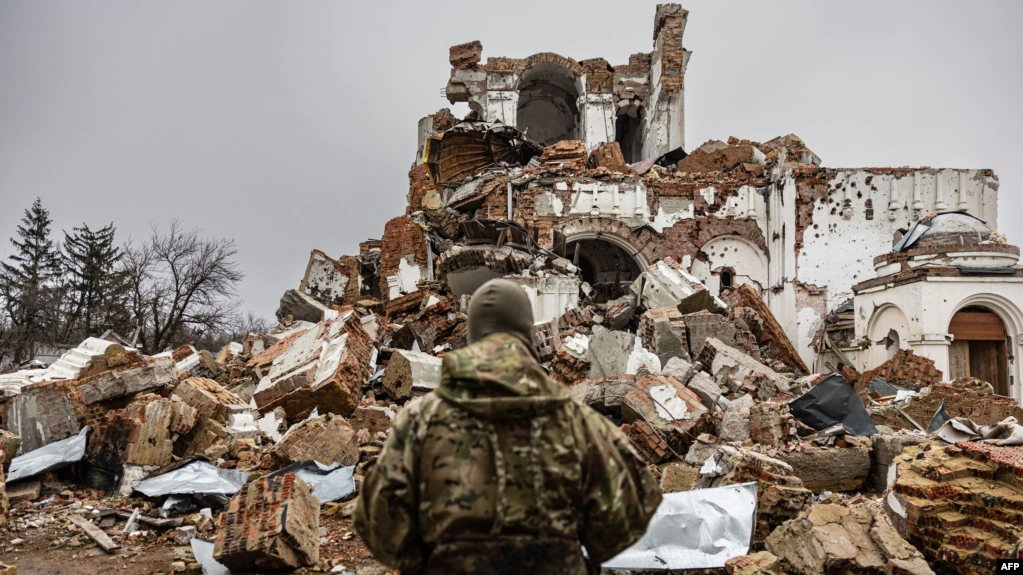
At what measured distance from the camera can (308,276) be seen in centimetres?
1975

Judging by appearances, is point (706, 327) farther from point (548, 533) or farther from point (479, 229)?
point (548, 533)

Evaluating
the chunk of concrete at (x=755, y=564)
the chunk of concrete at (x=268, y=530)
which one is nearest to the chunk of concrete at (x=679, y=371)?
the chunk of concrete at (x=755, y=564)

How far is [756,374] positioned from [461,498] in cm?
835

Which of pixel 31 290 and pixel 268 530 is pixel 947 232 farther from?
pixel 31 290

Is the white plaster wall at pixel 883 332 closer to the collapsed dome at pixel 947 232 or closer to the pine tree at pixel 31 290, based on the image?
the collapsed dome at pixel 947 232

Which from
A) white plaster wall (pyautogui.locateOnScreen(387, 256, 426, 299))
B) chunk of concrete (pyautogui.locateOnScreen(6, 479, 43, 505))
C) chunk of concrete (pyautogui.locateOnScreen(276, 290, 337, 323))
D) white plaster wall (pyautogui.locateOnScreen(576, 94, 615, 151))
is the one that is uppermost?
white plaster wall (pyautogui.locateOnScreen(576, 94, 615, 151))

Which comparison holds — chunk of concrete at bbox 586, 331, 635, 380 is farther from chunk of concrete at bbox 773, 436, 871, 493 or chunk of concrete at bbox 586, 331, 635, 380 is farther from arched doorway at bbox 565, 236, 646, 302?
arched doorway at bbox 565, 236, 646, 302

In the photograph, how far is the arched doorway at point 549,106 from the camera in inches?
1048

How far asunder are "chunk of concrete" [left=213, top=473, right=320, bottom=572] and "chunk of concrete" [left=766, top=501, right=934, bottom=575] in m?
3.27

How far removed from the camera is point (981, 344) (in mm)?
11836

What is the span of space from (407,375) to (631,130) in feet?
73.7

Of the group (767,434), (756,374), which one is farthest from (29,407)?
(756,374)

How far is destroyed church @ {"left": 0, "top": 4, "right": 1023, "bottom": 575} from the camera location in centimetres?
416

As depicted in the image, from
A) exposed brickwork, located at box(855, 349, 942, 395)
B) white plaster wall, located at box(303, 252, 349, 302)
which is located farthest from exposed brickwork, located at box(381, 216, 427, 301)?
exposed brickwork, located at box(855, 349, 942, 395)
